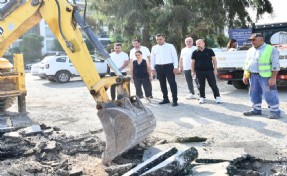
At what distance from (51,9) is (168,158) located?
9.03 feet

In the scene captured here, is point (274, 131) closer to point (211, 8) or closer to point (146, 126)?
point (146, 126)

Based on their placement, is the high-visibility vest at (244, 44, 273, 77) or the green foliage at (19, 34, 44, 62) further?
the green foliage at (19, 34, 44, 62)

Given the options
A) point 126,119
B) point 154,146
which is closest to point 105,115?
point 126,119

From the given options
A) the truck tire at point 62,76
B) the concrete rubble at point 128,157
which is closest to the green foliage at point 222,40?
the truck tire at point 62,76

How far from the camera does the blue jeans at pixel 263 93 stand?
7762 mm

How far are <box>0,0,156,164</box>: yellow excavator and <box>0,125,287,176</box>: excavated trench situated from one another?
0.40 m

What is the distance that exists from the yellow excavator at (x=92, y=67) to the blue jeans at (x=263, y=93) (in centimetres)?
319

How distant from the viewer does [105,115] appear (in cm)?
532

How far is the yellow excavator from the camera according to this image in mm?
5238

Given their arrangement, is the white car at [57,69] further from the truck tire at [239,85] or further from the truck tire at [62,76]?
the truck tire at [239,85]

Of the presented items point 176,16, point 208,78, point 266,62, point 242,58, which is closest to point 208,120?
point 266,62

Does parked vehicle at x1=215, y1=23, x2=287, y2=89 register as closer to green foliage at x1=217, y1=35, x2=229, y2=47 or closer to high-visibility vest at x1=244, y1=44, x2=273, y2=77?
high-visibility vest at x1=244, y1=44, x2=273, y2=77

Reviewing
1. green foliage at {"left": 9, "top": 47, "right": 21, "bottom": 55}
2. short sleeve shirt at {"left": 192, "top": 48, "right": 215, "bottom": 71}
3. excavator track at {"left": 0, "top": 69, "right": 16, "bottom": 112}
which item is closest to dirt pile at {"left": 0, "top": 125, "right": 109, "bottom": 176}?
excavator track at {"left": 0, "top": 69, "right": 16, "bottom": 112}

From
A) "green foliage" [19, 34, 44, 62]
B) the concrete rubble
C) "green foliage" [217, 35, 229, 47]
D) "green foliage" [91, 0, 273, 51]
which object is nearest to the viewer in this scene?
the concrete rubble
